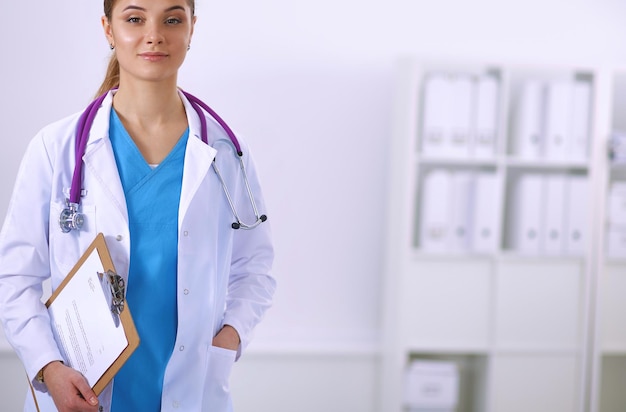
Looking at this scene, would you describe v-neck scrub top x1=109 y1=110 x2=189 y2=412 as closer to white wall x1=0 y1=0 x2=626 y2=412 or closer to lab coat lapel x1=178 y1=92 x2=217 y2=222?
lab coat lapel x1=178 y1=92 x2=217 y2=222

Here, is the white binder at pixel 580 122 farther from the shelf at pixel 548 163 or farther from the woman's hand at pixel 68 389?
the woman's hand at pixel 68 389

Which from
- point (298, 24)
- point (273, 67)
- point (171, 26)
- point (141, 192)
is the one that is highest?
point (298, 24)

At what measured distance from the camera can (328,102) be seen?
10.3 ft

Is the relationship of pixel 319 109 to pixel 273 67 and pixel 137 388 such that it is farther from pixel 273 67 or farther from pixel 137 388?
pixel 137 388

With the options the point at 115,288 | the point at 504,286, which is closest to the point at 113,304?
the point at 115,288

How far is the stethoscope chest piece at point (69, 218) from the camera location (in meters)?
1.32

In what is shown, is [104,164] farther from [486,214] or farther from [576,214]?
[576,214]

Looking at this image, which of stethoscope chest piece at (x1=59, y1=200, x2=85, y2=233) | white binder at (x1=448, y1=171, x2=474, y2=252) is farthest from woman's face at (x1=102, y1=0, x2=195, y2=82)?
white binder at (x1=448, y1=171, x2=474, y2=252)

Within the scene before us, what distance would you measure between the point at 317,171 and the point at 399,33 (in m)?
0.69

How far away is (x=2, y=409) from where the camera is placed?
9.53ft

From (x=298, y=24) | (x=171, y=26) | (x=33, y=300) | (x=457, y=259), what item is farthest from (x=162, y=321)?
(x=298, y=24)

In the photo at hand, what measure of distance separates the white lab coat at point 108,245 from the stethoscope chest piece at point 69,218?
0.8 inches

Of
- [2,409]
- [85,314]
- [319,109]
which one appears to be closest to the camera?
[85,314]

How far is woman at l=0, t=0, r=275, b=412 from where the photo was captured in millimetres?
1330
